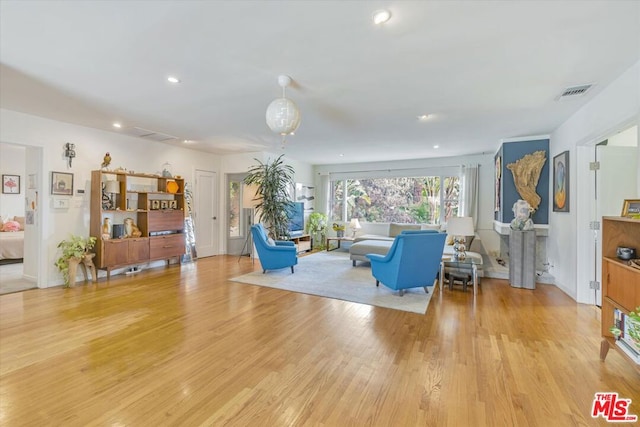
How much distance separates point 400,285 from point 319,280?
1421mm

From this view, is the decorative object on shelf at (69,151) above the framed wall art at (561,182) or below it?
above

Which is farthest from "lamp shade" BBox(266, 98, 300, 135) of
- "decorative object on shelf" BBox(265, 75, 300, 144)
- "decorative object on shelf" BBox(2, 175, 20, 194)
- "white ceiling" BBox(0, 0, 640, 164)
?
"decorative object on shelf" BBox(2, 175, 20, 194)

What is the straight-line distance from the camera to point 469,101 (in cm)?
350

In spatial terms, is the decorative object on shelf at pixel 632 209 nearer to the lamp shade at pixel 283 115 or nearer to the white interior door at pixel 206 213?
the lamp shade at pixel 283 115

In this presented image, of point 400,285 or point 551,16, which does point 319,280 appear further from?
point 551,16

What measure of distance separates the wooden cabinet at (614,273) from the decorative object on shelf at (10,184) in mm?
10895

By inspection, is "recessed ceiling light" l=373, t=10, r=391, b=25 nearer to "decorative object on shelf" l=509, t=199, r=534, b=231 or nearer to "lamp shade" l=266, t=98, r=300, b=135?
"lamp shade" l=266, t=98, r=300, b=135

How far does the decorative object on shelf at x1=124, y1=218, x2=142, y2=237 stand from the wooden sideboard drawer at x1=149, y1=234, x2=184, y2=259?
0.25 metres

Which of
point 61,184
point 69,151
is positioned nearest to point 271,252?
point 61,184

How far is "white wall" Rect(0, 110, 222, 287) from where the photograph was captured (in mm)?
4172

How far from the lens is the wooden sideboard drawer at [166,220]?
5.50m

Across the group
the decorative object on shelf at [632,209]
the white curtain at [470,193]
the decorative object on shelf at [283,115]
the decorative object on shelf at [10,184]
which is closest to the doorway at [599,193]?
the decorative object on shelf at [632,209]

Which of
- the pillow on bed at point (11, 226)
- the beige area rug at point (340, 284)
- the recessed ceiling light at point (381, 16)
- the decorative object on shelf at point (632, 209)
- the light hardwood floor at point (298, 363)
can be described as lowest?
the light hardwood floor at point (298, 363)

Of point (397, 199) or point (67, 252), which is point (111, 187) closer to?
point (67, 252)
